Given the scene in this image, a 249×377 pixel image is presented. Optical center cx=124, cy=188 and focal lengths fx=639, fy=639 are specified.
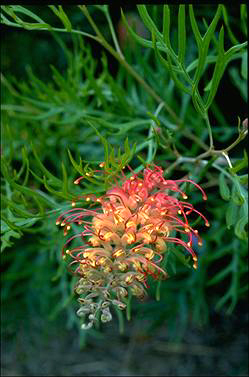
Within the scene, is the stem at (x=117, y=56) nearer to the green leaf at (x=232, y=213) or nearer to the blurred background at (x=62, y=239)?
the blurred background at (x=62, y=239)

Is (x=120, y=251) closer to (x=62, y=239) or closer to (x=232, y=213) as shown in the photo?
(x=232, y=213)

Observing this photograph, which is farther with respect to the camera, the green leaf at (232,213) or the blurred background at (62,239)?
the blurred background at (62,239)

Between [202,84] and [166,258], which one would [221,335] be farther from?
[166,258]

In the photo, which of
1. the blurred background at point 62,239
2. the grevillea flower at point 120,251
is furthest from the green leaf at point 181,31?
the blurred background at point 62,239

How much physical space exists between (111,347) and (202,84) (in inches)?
27.5

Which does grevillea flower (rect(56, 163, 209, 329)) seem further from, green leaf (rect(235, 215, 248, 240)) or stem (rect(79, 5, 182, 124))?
stem (rect(79, 5, 182, 124))

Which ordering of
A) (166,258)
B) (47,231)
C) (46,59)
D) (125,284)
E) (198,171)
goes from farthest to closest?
(46,59) < (47,231) < (198,171) < (166,258) < (125,284)

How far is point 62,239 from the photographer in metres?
1.07

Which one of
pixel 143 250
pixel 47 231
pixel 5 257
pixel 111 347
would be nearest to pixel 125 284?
pixel 143 250

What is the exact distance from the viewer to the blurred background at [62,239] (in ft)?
3.84

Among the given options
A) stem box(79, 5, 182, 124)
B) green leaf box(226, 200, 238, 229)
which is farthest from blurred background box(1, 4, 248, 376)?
green leaf box(226, 200, 238, 229)

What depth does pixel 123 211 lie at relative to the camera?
2.19 ft

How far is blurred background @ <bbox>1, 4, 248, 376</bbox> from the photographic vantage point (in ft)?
3.84

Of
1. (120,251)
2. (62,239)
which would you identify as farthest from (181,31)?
(62,239)
